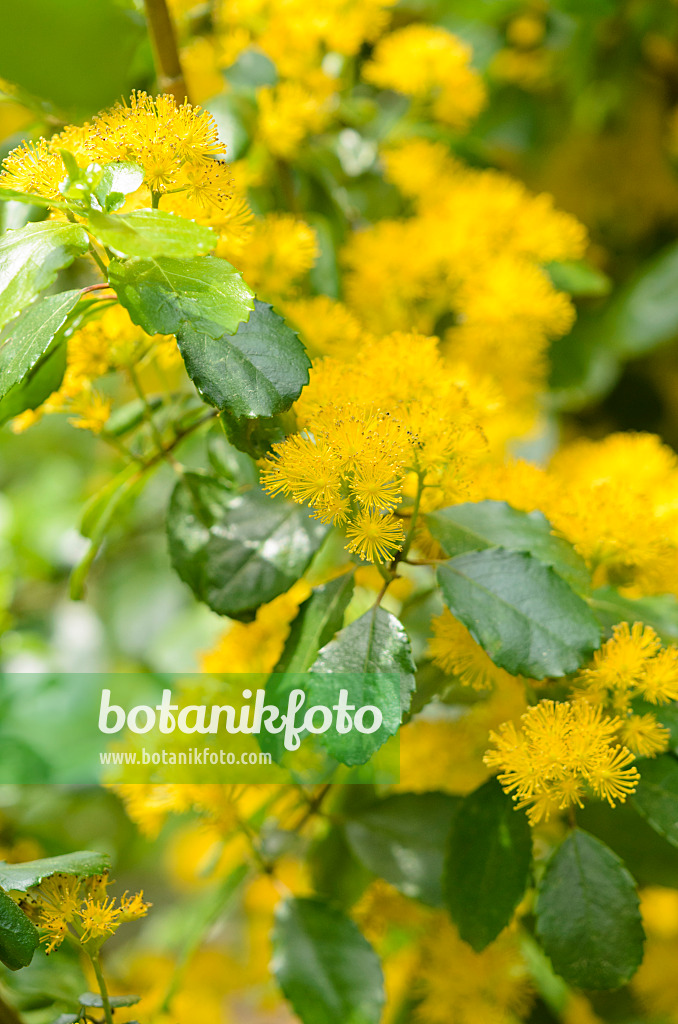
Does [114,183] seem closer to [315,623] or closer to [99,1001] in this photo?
[315,623]

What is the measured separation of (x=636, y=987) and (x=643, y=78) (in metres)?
1.18

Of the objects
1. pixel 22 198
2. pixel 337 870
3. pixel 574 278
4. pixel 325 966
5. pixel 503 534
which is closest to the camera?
pixel 22 198

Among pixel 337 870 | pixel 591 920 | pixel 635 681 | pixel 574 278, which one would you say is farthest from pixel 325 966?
pixel 574 278

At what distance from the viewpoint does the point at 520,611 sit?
0.47 metres

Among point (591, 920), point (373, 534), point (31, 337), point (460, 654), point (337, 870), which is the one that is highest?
point (31, 337)

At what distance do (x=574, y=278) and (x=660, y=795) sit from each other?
558mm

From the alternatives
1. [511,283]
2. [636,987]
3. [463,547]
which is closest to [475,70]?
[511,283]

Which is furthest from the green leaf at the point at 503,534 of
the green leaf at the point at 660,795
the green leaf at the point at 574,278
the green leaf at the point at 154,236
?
the green leaf at the point at 574,278

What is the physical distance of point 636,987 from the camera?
0.87 metres

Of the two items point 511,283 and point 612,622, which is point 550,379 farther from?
point 612,622

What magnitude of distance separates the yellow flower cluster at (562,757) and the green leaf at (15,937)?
10.0 inches

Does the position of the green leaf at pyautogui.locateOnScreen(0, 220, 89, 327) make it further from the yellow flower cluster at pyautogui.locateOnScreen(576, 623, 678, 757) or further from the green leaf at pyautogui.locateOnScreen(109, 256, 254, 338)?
the yellow flower cluster at pyautogui.locateOnScreen(576, 623, 678, 757)

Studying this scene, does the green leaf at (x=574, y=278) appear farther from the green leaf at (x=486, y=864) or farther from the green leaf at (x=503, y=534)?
the green leaf at (x=486, y=864)

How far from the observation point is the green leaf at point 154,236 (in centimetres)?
39
